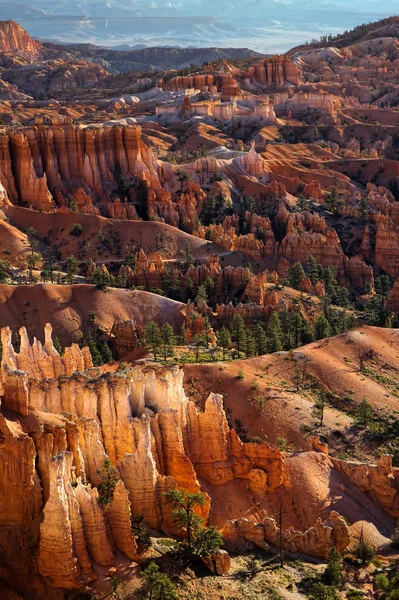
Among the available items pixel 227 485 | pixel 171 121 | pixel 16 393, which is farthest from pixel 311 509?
pixel 171 121

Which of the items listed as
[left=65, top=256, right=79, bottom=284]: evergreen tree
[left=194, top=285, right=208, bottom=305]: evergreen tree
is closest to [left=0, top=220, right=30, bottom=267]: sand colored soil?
[left=65, top=256, right=79, bottom=284]: evergreen tree

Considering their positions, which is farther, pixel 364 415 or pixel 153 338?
pixel 153 338

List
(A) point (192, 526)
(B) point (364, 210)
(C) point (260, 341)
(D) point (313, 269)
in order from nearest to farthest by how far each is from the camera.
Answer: (A) point (192, 526) < (C) point (260, 341) < (D) point (313, 269) < (B) point (364, 210)

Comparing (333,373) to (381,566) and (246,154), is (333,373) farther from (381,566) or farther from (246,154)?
(246,154)

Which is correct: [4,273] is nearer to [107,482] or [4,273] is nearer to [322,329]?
[322,329]

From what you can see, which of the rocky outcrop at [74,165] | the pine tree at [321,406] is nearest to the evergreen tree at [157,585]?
the pine tree at [321,406]

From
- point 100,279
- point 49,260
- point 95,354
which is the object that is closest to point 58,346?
point 95,354
